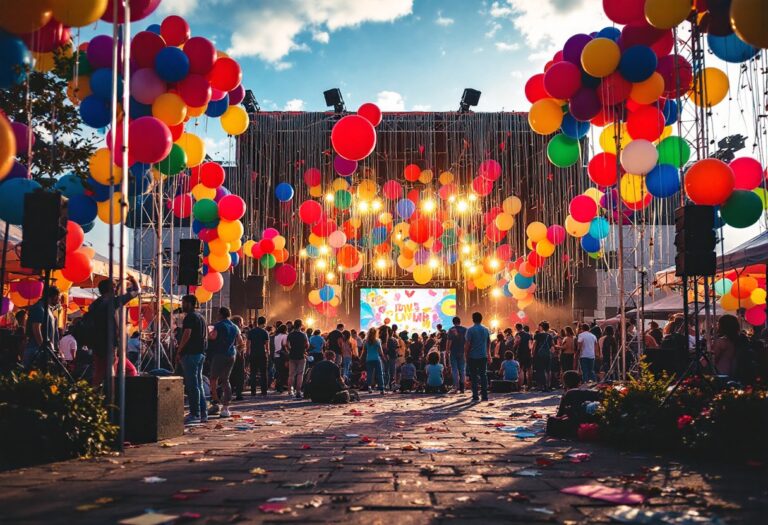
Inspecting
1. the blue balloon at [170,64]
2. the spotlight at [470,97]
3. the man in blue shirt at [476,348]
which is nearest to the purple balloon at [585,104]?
the man in blue shirt at [476,348]

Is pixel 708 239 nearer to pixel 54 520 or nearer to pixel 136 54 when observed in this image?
pixel 54 520

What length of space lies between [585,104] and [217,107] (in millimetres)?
5350

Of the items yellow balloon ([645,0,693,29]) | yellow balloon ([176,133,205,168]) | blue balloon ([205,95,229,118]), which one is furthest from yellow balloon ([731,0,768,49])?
yellow balloon ([176,133,205,168])

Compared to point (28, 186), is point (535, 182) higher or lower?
higher

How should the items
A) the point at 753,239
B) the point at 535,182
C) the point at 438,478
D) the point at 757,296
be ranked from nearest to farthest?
the point at 438,478
the point at 753,239
the point at 757,296
the point at 535,182

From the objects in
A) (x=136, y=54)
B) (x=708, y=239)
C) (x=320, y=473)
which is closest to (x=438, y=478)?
(x=320, y=473)

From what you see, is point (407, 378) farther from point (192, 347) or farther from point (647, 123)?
point (647, 123)

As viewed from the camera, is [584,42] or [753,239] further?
[753,239]

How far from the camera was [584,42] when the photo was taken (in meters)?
8.88

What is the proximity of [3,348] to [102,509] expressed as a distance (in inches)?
294

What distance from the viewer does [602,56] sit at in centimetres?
810

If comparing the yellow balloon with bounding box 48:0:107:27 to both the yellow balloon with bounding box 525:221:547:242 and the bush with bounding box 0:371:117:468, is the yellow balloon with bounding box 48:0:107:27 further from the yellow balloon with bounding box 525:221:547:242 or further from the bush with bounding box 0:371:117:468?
the yellow balloon with bounding box 525:221:547:242

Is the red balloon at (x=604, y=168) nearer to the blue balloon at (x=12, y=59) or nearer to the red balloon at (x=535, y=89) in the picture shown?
the red balloon at (x=535, y=89)

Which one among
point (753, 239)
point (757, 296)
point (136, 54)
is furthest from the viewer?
point (757, 296)
